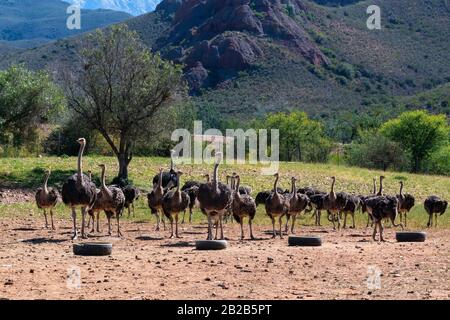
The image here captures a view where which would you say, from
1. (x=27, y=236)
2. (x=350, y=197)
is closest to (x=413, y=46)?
(x=350, y=197)

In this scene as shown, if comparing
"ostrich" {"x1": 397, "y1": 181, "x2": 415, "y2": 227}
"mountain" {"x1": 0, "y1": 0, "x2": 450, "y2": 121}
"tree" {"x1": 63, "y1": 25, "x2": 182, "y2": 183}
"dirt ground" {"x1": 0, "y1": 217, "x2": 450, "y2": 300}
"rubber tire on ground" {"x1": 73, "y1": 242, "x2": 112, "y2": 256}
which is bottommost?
"dirt ground" {"x1": 0, "y1": 217, "x2": 450, "y2": 300}

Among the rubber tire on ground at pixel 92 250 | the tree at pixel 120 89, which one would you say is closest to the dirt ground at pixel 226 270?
the rubber tire on ground at pixel 92 250

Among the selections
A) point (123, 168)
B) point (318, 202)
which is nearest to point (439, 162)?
point (123, 168)

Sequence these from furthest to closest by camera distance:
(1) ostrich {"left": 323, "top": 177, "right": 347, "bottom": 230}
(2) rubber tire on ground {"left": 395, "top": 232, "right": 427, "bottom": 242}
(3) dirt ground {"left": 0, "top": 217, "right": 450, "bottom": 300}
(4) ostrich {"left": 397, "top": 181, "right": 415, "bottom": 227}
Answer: (4) ostrich {"left": 397, "top": 181, "right": 415, "bottom": 227} < (1) ostrich {"left": 323, "top": 177, "right": 347, "bottom": 230} < (2) rubber tire on ground {"left": 395, "top": 232, "right": 427, "bottom": 242} < (3) dirt ground {"left": 0, "top": 217, "right": 450, "bottom": 300}

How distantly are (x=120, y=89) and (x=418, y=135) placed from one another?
4231 cm

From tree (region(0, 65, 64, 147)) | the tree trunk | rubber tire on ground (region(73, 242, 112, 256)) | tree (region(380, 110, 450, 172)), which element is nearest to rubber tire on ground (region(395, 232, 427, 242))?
rubber tire on ground (region(73, 242, 112, 256))

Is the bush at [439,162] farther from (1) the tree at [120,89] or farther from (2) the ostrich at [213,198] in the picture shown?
(2) the ostrich at [213,198]

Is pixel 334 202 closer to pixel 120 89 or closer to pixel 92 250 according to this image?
pixel 92 250

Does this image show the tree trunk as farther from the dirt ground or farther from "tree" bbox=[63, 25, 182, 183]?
the dirt ground

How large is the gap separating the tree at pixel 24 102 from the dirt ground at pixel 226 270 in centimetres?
2517

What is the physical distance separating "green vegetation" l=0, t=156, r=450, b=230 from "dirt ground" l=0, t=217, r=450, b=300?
706cm

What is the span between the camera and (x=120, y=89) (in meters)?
35.2

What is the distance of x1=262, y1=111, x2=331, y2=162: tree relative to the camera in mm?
73312

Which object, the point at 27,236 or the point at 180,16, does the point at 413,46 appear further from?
the point at 27,236
